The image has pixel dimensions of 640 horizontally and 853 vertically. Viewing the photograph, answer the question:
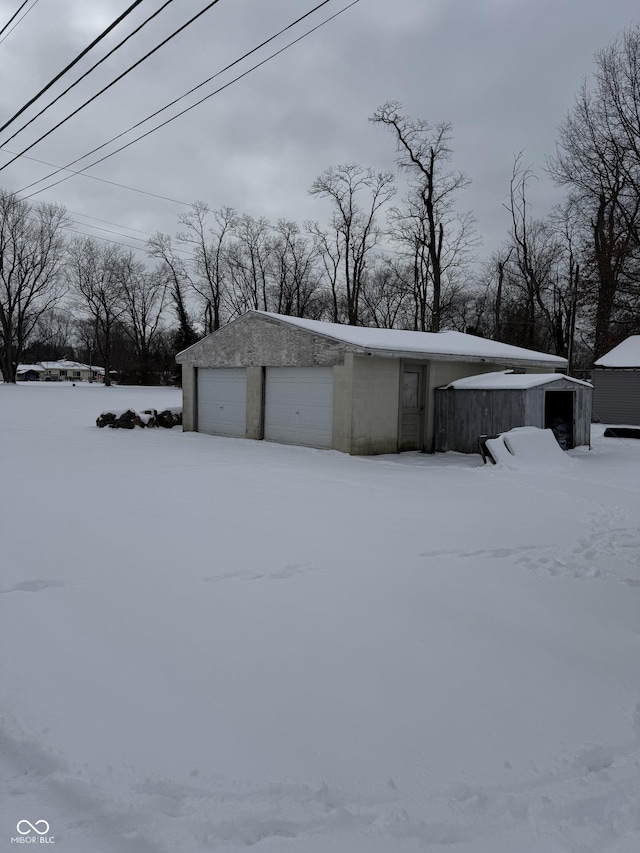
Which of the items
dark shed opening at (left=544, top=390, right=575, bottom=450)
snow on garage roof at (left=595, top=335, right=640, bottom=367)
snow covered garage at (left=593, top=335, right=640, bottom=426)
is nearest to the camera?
dark shed opening at (left=544, top=390, right=575, bottom=450)

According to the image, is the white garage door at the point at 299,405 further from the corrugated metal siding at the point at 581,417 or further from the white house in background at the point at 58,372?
the white house in background at the point at 58,372

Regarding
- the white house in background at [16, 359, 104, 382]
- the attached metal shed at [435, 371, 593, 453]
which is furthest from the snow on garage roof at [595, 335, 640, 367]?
the white house in background at [16, 359, 104, 382]

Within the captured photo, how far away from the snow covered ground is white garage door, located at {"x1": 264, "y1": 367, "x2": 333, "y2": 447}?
654 cm

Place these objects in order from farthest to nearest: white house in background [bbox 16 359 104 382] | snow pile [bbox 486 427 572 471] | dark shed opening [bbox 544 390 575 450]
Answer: white house in background [bbox 16 359 104 382] < dark shed opening [bbox 544 390 575 450] < snow pile [bbox 486 427 572 471]

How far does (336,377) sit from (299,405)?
5.37 ft

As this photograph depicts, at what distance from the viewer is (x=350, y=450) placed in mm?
12484

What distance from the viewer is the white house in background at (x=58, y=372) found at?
84.6 metres

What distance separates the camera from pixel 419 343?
13953 millimetres

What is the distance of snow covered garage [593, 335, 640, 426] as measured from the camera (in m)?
22.2

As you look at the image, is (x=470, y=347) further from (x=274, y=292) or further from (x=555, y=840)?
(x=274, y=292)

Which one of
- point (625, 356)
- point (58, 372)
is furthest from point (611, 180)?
point (58, 372)

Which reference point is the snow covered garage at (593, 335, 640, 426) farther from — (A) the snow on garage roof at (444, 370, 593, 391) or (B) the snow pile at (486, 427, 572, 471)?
(B) the snow pile at (486, 427, 572, 471)

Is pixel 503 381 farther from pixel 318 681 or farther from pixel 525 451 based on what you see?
pixel 318 681

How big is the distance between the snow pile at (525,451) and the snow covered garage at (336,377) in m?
2.64
